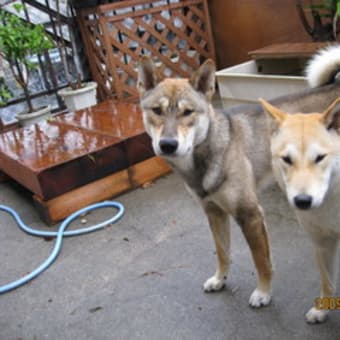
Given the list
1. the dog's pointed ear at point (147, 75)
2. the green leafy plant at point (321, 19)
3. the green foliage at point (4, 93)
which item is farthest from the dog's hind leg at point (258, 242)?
the green foliage at point (4, 93)

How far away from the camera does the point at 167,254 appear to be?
91.1 inches

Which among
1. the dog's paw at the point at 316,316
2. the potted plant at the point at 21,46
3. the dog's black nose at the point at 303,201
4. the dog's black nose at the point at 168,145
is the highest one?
the potted plant at the point at 21,46

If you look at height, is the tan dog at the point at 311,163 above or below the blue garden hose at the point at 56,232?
above

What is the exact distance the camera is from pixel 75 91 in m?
4.55

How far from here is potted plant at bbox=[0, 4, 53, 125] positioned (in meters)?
4.00

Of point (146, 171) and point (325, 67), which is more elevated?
point (325, 67)

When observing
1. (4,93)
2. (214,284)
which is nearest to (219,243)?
(214,284)

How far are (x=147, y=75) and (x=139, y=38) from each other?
289 centimetres

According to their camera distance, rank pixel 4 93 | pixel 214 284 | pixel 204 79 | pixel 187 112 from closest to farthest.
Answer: pixel 187 112 → pixel 204 79 → pixel 214 284 → pixel 4 93

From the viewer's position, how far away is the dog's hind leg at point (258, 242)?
1.72 metres

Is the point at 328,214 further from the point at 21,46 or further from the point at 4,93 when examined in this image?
the point at 4,93

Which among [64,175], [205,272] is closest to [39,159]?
[64,175]

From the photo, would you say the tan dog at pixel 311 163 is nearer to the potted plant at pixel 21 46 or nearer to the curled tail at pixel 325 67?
the curled tail at pixel 325 67

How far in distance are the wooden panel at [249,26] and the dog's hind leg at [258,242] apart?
2.83m
